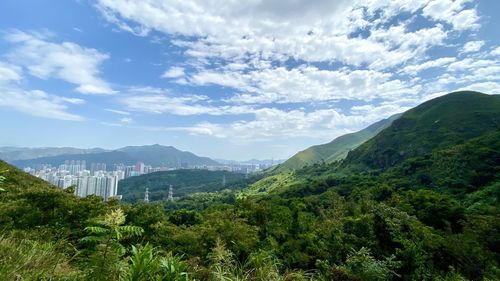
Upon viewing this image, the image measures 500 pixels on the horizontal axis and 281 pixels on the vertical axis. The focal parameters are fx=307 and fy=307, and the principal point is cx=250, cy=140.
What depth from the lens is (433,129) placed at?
340ft

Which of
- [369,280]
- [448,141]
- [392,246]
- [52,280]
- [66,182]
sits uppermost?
[448,141]

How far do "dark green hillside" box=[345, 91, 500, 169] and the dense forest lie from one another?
29.2m

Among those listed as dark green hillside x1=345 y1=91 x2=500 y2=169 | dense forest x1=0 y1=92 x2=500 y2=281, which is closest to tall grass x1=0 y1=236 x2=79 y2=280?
dense forest x1=0 y1=92 x2=500 y2=281

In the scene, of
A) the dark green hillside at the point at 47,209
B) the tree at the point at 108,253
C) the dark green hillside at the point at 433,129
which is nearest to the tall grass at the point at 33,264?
the tree at the point at 108,253

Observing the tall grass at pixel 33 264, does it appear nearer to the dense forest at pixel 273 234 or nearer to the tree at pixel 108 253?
A: the dense forest at pixel 273 234

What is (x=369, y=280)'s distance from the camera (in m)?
6.98

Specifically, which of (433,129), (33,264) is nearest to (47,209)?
(33,264)

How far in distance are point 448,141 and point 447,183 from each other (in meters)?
42.9

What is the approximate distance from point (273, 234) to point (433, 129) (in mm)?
96720

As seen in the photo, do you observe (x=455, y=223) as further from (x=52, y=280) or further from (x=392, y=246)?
(x=52, y=280)

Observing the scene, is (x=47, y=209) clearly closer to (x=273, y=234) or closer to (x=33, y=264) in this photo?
(x=273, y=234)

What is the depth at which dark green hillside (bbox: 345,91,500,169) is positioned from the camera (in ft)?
302

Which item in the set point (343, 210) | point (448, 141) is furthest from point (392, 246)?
point (448, 141)

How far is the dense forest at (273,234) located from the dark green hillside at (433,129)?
2917 cm
